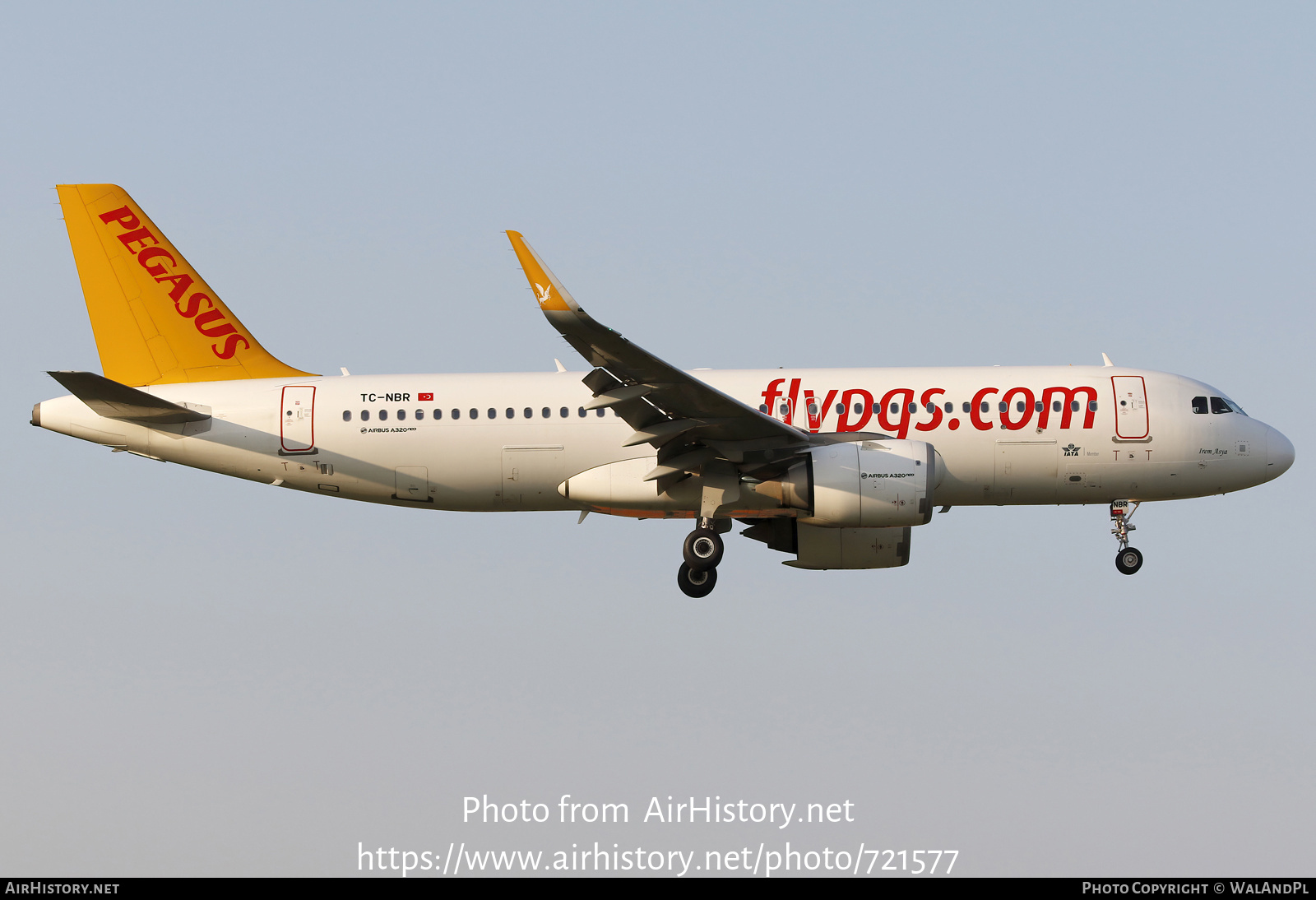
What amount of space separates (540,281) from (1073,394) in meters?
12.6

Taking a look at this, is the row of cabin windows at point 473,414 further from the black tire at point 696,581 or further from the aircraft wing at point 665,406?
the black tire at point 696,581

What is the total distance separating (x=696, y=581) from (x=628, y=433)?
11.2ft

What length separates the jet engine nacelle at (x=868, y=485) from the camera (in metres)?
26.5

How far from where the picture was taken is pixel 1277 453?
29875mm

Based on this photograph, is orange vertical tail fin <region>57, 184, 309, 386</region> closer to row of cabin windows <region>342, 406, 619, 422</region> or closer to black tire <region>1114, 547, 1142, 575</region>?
row of cabin windows <region>342, 406, 619, 422</region>

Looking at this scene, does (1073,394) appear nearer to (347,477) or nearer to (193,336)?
(347,477)

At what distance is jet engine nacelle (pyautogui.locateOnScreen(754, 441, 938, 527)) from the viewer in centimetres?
2653

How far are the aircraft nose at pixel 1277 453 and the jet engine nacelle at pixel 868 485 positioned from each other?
8.38m

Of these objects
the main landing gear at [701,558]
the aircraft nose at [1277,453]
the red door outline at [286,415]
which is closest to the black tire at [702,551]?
the main landing gear at [701,558]

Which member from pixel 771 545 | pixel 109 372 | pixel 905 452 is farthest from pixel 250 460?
pixel 905 452

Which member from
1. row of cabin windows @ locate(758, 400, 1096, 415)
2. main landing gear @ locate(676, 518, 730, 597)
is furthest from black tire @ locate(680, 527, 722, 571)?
row of cabin windows @ locate(758, 400, 1096, 415)

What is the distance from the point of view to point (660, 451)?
27562 mm

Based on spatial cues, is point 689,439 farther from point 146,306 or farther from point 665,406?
point 146,306

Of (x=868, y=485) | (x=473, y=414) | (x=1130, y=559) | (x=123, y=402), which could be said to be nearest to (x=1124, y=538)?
(x=1130, y=559)
